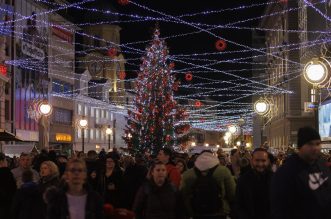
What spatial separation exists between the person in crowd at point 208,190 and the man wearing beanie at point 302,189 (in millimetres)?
2522

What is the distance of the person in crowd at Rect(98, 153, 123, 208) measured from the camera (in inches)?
512

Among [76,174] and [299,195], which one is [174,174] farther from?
[299,195]

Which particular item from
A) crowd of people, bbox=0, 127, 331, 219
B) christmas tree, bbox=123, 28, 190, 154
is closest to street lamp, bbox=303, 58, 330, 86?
crowd of people, bbox=0, 127, 331, 219

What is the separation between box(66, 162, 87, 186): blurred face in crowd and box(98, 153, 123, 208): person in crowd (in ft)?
18.1

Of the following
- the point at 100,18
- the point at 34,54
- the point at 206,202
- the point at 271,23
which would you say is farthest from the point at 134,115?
the point at 100,18

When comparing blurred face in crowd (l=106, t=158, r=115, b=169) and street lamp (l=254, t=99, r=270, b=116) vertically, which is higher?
street lamp (l=254, t=99, r=270, b=116)

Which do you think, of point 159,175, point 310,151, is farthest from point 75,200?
point 310,151

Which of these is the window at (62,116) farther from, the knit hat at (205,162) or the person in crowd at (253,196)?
the person in crowd at (253,196)

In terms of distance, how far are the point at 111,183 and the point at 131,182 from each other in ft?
1.49

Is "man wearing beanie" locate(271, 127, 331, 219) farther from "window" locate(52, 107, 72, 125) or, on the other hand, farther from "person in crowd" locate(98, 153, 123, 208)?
"window" locate(52, 107, 72, 125)

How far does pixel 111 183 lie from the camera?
520 inches

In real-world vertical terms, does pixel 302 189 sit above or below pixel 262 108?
below

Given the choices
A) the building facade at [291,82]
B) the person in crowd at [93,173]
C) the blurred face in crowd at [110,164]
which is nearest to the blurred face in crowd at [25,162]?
the person in crowd at [93,173]

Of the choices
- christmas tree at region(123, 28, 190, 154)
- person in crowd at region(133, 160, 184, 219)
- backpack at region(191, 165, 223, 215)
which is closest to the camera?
person in crowd at region(133, 160, 184, 219)
